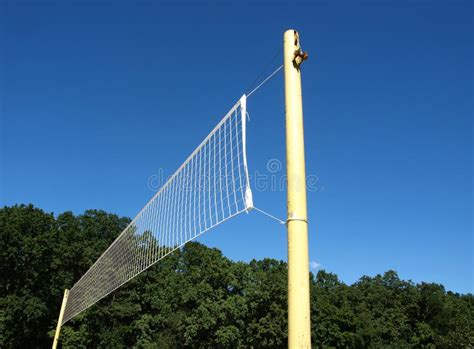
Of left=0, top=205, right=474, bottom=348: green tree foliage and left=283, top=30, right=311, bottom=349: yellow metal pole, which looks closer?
left=283, top=30, right=311, bottom=349: yellow metal pole

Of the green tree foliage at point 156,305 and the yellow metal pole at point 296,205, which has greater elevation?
the green tree foliage at point 156,305

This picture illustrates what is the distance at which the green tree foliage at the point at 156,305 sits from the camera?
94.3 feet

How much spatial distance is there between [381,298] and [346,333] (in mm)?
9472

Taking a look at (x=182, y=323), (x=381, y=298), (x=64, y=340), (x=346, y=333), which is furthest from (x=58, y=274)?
(x=381, y=298)

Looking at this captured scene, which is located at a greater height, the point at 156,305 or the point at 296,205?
the point at 156,305

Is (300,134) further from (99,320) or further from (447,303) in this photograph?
(447,303)

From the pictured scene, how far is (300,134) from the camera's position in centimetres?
299

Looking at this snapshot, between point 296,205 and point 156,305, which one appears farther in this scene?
point 156,305

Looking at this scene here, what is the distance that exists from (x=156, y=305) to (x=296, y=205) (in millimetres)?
31143

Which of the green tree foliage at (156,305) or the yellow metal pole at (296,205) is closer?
the yellow metal pole at (296,205)

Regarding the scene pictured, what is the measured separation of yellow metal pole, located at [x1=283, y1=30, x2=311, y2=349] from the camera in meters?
2.63

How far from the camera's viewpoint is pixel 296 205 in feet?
9.35

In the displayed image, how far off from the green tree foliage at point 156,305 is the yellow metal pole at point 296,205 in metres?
27.7

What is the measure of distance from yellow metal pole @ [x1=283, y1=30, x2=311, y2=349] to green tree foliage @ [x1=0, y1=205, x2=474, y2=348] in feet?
90.8
